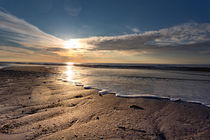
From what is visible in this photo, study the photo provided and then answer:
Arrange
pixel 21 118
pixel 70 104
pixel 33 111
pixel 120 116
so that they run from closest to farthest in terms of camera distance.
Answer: pixel 21 118, pixel 120 116, pixel 33 111, pixel 70 104

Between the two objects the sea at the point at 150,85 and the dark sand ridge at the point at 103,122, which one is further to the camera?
the sea at the point at 150,85

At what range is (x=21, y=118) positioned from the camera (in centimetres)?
321

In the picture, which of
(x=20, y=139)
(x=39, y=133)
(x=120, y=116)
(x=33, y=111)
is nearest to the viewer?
(x=20, y=139)

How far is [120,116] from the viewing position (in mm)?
3424

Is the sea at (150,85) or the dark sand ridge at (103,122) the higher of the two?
the sea at (150,85)

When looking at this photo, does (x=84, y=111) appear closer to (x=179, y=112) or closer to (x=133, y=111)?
(x=133, y=111)

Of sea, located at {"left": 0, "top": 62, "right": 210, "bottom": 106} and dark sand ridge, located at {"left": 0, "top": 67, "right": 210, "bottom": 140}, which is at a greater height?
sea, located at {"left": 0, "top": 62, "right": 210, "bottom": 106}

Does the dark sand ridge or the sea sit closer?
the dark sand ridge

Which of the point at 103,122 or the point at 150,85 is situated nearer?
the point at 103,122

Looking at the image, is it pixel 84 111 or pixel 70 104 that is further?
pixel 70 104

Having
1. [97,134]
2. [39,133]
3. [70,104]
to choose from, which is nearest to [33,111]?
[70,104]

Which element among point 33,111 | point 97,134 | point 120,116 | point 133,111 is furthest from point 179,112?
point 33,111

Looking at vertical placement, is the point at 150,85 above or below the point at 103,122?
above

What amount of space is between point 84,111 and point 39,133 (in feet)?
5.00
